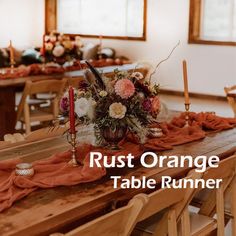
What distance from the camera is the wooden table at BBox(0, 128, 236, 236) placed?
1.88 m

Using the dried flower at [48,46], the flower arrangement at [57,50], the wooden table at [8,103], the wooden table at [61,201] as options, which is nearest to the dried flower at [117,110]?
the wooden table at [61,201]

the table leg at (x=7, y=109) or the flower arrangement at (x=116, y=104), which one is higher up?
the flower arrangement at (x=116, y=104)

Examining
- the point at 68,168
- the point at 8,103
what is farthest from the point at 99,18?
the point at 68,168

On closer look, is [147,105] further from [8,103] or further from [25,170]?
[8,103]

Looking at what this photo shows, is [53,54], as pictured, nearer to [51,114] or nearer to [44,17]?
[51,114]

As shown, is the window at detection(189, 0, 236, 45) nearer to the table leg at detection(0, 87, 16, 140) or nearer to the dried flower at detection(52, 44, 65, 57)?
the dried flower at detection(52, 44, 65, 57)

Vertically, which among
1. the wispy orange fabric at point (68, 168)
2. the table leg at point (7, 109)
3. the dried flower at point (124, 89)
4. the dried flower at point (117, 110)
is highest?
the dried flower at point (124, 89)

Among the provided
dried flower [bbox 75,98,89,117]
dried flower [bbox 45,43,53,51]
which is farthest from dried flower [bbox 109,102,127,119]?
dried flower [bbox 45,43,53,51]

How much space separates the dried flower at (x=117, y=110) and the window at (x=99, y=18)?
274 inches

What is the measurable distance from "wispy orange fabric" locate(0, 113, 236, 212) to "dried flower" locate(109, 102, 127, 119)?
7.7 inches

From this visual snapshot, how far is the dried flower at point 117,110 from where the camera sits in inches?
102

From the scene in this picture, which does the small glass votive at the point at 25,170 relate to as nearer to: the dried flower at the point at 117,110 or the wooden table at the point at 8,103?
the dried flower at the point at 117,110

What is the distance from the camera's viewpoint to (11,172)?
7.86ft

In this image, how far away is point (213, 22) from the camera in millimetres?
8641
